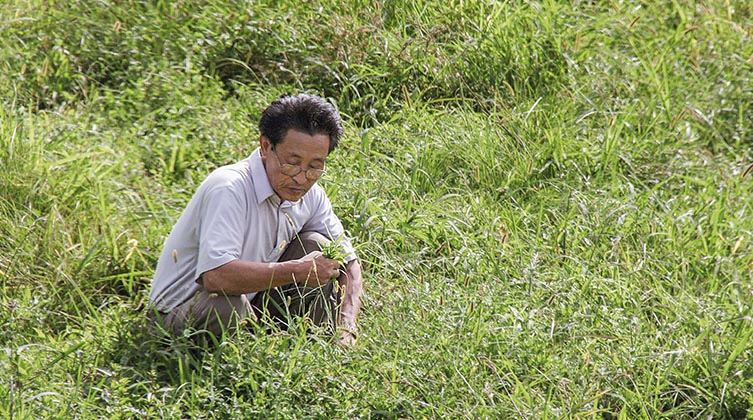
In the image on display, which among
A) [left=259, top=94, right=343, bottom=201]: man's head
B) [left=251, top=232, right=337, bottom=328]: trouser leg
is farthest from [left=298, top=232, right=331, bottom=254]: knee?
[left=259, top=94, right=343, bottom=201]: man's head

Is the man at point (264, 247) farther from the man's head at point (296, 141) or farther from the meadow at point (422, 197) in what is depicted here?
the meadow at point (422, 197)

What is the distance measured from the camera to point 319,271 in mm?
4383

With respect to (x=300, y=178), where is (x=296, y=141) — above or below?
above

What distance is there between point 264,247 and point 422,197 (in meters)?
1.30

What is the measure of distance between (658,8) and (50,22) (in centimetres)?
389

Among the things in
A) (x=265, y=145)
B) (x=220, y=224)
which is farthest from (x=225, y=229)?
(x=265, y=145)

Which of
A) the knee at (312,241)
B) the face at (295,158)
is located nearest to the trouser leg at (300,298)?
the knee at (312,241)

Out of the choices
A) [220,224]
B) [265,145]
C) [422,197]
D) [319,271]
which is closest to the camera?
[220,224]

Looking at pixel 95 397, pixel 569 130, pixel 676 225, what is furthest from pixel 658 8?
pixel 95 397

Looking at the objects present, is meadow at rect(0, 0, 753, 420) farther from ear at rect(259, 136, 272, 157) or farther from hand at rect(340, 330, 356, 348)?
ear at rect(259, 136, 272, 157)

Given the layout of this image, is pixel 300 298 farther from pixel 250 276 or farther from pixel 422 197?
pixel 422 197

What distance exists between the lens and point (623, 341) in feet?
14.9

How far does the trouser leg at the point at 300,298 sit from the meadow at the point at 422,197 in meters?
0.10

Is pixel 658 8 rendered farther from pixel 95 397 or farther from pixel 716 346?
pixel 95 397
